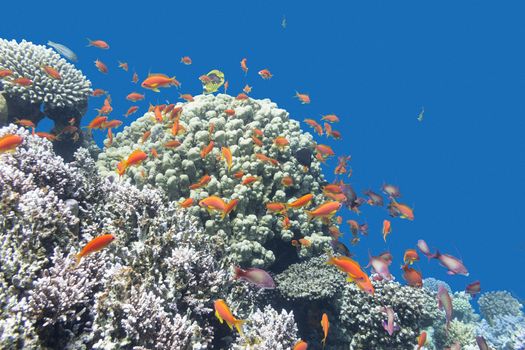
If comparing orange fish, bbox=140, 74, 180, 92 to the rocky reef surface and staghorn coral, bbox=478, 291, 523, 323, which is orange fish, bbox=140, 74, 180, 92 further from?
staghorn coral, bbox=478, 291, 523, 323

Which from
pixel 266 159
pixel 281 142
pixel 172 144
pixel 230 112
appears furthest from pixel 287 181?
pixel 172 144

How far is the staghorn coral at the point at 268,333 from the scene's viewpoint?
4.22 metres

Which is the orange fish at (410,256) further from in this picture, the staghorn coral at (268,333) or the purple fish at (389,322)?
the staghorn coral at (268,333)

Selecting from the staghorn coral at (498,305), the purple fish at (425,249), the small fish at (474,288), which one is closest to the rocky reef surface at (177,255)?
the small fish at (474,288)

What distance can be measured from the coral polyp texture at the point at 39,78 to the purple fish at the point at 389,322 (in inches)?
357

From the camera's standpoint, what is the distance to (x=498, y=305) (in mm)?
15297

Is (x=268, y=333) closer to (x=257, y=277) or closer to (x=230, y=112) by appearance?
(x=257, y=277)

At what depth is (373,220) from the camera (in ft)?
263

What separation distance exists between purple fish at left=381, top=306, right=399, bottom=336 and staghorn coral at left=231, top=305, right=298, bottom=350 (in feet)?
5.59

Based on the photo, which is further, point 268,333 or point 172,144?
point 172,144

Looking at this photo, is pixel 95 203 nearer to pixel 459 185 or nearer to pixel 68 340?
pixel 68 340

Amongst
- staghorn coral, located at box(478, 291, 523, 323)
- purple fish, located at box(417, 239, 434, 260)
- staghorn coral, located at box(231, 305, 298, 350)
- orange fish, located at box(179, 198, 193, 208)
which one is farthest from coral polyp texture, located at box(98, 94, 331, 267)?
staghorn coral, located at box(478, 291, 523, 323)

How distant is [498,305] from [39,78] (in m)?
19.3

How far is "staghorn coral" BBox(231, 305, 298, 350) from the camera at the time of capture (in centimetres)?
422
